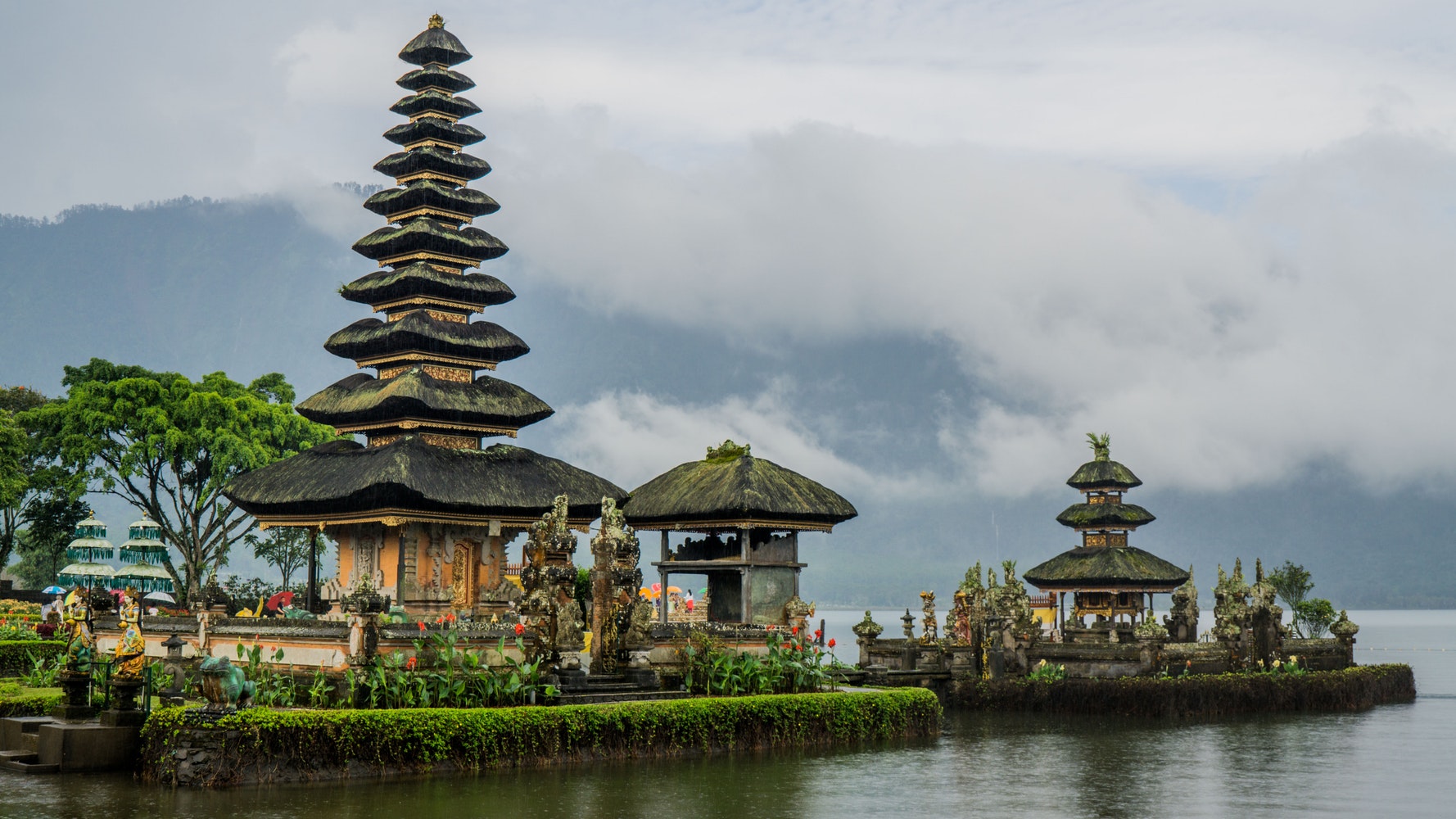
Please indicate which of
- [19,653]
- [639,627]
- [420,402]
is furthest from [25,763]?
[420,402]

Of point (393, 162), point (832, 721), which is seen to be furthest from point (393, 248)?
point (832, 721)

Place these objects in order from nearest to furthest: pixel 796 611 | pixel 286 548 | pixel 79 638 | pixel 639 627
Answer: pixel 79 638 → pixel 639 627 → pixel 796 611 → pixel 286 548

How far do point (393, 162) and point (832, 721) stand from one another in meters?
28.1

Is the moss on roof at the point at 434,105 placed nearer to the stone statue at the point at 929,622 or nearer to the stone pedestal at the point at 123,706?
the stone statue at the point at 929,622

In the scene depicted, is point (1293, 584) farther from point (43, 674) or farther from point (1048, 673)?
point (43, 674)

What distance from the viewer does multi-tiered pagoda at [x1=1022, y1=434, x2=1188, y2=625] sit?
55.3m

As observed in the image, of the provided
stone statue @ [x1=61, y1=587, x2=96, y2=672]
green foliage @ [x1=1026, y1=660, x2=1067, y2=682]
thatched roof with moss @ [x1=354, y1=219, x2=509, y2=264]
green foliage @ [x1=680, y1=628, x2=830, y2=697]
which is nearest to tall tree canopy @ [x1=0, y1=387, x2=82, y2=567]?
thatched roof with moss @ [x1=354, y1=219, x2=509, y2=264]

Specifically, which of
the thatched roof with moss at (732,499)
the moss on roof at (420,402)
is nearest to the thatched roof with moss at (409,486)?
the moss on roof at (420,402)

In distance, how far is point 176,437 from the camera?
181ft

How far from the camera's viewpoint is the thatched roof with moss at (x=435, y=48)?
49.4 m

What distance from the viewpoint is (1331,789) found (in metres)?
24.8

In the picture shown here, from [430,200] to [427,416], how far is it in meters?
8.66

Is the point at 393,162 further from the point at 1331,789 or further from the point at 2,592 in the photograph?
the point at 1331,789

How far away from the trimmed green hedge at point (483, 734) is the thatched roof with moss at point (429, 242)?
22716mm
